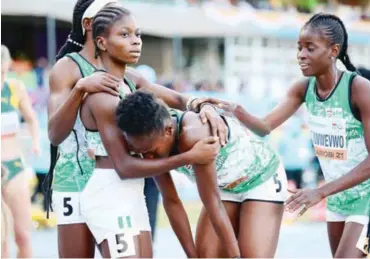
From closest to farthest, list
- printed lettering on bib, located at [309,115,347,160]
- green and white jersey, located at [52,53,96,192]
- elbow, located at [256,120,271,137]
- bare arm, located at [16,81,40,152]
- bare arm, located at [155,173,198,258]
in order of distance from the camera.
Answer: bare arm, located at [155,173,198,258] < green and white jersey, located at [52,53,96,192] < printed lettering on bib, located at [309,115,347,160] < elbow, located at [256,120,271,137] < bare arm, located at [16,81,40,152]

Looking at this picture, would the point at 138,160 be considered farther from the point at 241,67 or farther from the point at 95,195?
the point at 241,67

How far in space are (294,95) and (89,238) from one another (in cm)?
162

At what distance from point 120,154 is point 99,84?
36 centimetres

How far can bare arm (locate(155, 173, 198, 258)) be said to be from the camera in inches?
202

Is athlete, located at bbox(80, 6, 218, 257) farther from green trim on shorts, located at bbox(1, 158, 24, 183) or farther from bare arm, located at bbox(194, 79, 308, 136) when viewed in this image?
green trim on shorts, located at bbox(1, 158, 24, 183)

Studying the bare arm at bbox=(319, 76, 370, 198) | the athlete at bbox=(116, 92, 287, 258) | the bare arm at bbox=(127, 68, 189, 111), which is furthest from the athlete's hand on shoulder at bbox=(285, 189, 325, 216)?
the bare arm at bbox=(127, 68, 189, 111)

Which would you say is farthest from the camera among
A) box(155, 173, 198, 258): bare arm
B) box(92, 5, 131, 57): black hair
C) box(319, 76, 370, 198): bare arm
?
box(319, 76, 370, 198): bare arm

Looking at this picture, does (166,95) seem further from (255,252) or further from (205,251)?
(255,252)

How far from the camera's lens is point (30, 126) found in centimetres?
855

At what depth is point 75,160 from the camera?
5.30m

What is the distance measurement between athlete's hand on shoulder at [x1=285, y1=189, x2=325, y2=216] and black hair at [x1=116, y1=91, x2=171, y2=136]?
989 mm

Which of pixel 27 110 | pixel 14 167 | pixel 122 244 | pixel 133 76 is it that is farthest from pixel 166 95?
pixel 27 110

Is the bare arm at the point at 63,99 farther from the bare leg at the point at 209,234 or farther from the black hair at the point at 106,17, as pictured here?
the bare leg at the point at 209,234

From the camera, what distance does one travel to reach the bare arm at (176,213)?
5.12m
